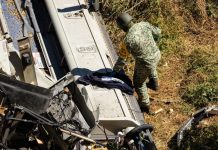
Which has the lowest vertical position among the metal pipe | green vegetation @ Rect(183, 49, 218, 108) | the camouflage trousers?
green vegetation @ Rect(183, 49, 218, 108)

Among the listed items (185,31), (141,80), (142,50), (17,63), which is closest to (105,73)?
(141,80)

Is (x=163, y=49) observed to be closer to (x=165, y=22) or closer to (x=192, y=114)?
(x=165, y=22)

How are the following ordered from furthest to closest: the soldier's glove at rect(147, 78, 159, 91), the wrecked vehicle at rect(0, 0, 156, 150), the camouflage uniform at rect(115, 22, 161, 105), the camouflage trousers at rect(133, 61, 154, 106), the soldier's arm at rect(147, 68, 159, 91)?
the soldier's glove at rect(147, 78, 159, 91) < the soldier's arm at rect(147, 68, 159, 91) < the camouflage trousers at rect(133, 61, 154, 106) < the camouflage uniform at rect(115, 22, 161, 105) < the wrecked vehicle at rect(0, 0, 156, 150)

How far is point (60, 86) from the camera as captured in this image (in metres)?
8.09

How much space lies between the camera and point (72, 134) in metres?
7.25

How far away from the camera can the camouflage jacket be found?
862cm

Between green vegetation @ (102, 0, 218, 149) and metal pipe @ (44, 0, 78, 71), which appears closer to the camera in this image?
metal pipe @ (44, 0, 78, 71)

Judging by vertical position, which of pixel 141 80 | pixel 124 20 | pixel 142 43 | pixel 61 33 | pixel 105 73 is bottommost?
pixel 141 80

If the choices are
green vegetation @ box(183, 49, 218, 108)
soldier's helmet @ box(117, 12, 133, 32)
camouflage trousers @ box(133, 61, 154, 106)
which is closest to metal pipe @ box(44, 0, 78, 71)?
camouflage trousers @ box(133, 61, 154, 106)

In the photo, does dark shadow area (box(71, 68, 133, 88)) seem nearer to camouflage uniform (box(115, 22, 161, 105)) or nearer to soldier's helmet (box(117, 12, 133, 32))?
camouflage uniform (box(115, 22, 161, 105))

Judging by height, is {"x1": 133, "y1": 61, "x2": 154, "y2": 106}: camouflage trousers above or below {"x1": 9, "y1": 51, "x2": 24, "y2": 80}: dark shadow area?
below

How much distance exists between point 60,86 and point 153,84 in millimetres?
2248

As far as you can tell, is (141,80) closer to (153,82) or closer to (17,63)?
(153,82)

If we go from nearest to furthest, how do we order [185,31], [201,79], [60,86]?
[60,86], [201,79], [185,31]
